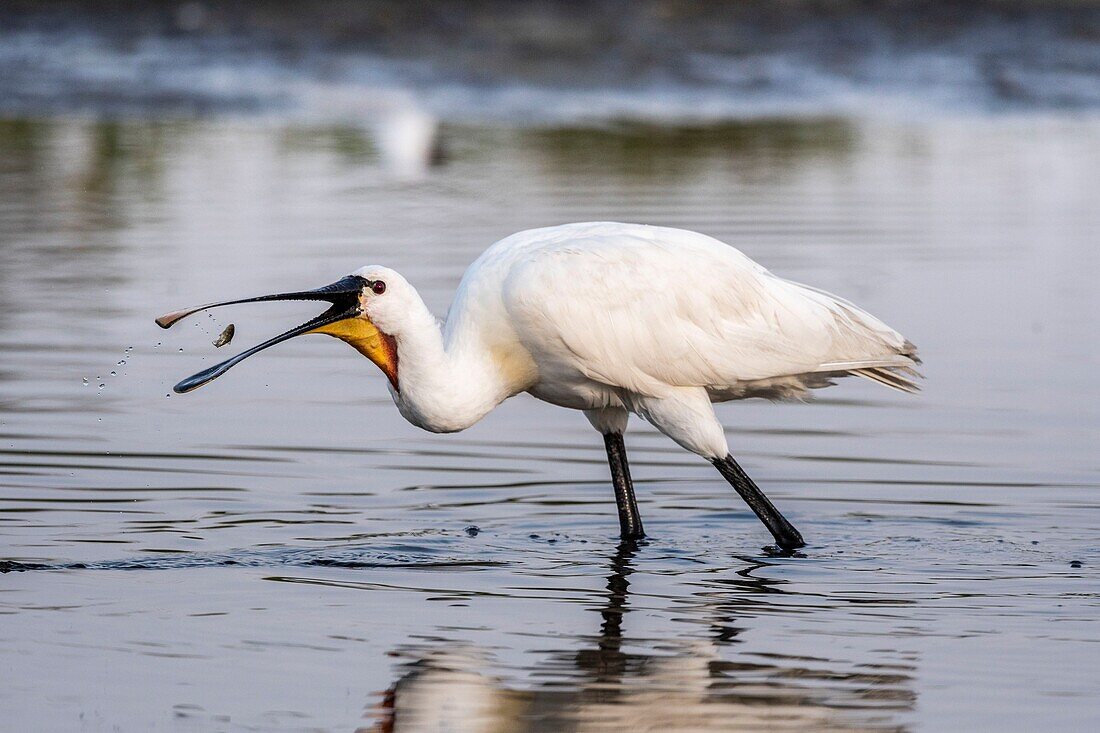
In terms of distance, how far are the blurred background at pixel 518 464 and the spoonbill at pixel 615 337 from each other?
471 millimetres

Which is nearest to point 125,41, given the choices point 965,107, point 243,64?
point 243,64

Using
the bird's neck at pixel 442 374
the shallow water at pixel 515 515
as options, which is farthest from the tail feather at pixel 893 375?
the bird's neck at pixel 442 374

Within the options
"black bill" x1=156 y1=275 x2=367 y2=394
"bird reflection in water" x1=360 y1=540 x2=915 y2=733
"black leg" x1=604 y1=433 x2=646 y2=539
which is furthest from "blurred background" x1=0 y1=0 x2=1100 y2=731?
"black bill" x1=156 y1=275 x2=367 y2=394

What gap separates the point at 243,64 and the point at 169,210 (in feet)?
31.5

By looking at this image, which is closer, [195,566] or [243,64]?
[195,566]

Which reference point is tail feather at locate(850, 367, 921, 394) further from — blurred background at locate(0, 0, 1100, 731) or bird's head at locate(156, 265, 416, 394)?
bird's head at locate(156, 265, 416, 394)

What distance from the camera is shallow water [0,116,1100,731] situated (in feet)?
20.1

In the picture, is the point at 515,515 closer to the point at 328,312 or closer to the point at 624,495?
the point at 624,495

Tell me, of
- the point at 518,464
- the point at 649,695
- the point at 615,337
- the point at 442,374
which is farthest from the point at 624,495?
the point at 649,695

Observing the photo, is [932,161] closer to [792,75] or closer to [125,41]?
[792,75]

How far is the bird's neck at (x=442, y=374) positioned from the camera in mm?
7781

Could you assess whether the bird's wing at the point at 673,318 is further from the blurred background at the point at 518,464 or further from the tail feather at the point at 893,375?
the blurred background at the point at 518,464

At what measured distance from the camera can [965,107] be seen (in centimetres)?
2417

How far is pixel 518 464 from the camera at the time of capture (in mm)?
9398
